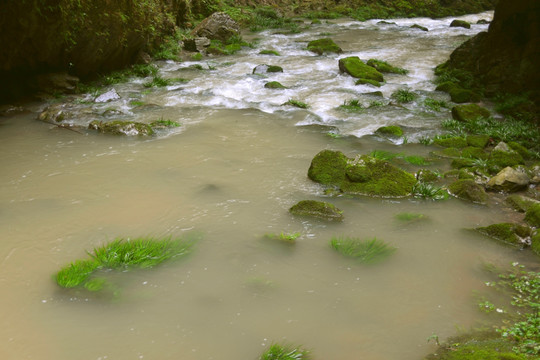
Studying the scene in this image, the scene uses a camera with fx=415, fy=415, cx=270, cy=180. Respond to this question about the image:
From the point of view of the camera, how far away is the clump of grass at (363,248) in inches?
195

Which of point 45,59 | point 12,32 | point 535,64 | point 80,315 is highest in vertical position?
point 12,32

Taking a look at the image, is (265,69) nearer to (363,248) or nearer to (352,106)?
(352,106)

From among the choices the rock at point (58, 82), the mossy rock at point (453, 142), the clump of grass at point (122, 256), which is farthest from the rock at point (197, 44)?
the clump of grass at point (122, 256)

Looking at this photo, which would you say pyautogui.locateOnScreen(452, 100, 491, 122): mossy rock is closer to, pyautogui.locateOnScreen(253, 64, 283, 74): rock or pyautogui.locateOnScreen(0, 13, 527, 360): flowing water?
pyautogui.locateOnScreen(0, 13, 527, 360): flowing water

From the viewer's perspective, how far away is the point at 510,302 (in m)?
4.20

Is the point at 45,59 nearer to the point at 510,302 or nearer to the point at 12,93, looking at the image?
the point at 12,93

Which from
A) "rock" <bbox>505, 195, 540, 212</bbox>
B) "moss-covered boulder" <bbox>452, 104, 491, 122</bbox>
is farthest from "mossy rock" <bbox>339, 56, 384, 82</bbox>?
"rock" <bbox>505, 195, 540, 212</bbox>

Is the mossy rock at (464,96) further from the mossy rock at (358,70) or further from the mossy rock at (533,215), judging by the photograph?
the mossy rock at (533,215)

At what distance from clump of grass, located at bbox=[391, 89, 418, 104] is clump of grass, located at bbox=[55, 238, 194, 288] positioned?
353 inches

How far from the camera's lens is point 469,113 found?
1047 cm

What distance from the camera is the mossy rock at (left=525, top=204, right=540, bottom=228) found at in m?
5.60

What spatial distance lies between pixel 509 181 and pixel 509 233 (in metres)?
1.84

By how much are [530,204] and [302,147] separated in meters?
4.12

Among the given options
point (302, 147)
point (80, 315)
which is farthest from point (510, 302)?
point (302, 147)
